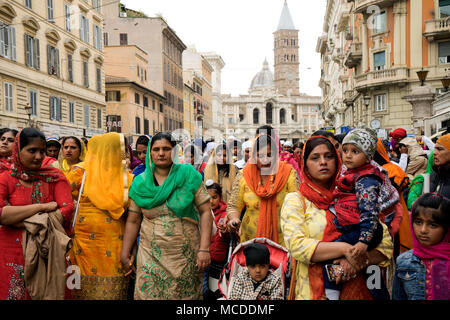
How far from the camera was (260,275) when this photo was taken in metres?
3.30

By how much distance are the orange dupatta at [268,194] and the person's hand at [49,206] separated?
1.82 m

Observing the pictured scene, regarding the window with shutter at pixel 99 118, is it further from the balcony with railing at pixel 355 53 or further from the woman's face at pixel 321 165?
the woman's face at pixel 321 165

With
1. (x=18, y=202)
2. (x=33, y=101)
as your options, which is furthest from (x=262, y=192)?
(x=33, y=101)

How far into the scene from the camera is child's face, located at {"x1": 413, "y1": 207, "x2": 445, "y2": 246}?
8.79 ft

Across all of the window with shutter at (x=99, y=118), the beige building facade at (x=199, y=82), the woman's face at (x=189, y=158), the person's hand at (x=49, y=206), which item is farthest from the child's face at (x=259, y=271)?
the beige building facade at (x=199, y=82)

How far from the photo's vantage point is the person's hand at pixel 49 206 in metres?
3.48

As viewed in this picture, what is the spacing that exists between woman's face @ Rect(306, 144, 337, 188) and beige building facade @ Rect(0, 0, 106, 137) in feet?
58.6

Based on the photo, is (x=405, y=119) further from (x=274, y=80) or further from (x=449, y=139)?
(x=274, y=80)

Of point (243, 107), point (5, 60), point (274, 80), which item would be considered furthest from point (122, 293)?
point (274, 80)

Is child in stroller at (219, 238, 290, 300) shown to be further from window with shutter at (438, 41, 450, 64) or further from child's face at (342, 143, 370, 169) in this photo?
window with shutter at (438, 41, 450, 64)

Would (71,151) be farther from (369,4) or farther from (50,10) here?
(369,4)

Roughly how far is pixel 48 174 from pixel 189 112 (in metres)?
58.7

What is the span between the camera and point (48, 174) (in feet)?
12.0

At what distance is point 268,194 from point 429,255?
5.65 ft
